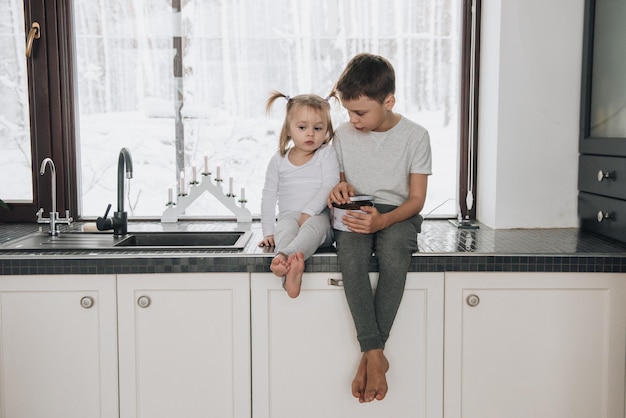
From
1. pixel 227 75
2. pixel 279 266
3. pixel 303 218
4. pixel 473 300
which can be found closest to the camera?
pixel 279 266

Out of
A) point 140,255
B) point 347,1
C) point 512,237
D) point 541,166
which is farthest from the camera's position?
point 347,1

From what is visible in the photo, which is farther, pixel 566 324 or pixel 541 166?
pixel 541 166

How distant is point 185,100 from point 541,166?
1.32 meters

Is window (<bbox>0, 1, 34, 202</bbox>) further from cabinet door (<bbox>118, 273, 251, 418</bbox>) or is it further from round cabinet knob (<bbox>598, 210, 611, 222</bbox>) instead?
round cabinet knob (<bbox>598, 210, 611, 222</bbox>)

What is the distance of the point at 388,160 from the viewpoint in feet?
7.00

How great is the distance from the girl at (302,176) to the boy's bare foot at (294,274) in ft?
0.38

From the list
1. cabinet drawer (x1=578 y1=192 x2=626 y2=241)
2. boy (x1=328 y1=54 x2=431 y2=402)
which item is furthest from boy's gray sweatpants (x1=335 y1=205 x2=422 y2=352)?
cabinet drawer (x1=578 y1=192 x2=626 y2=241)

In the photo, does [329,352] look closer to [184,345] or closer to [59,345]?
[184,345]

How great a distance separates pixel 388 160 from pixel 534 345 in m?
0.68

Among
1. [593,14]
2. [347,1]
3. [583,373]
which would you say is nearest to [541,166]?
[593,14]

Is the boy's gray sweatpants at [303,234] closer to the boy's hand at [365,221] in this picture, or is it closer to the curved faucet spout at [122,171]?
the boy's hand at [365,221]

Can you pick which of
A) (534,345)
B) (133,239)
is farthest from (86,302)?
(534,345)

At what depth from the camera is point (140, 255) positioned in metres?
2.02

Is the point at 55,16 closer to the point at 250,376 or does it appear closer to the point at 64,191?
the point at 64,191
